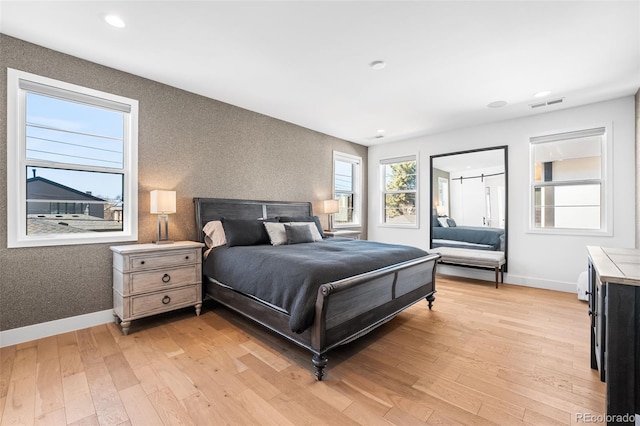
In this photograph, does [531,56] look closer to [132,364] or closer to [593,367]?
[593,367]

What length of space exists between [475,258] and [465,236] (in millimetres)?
734

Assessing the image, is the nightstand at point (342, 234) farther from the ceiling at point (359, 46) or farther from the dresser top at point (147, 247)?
the dresser top at point (147, 247)

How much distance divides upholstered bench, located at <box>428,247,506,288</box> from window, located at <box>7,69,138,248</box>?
15.0 feet

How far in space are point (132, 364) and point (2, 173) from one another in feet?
6.55

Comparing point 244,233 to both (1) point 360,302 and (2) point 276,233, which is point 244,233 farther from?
(1) point 360,302

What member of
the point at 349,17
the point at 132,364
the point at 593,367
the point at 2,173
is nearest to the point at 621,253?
the point at 593,367

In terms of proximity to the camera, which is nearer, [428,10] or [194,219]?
[428,10]

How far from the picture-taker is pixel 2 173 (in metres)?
2.38

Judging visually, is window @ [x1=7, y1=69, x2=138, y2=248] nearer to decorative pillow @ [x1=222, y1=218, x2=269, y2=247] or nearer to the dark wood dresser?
decorative pillow @ [x1=222, y1=218, x2=269, y2=247]

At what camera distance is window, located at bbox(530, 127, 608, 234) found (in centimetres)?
390

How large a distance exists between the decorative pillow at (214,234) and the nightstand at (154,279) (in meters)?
Answer: 0.27

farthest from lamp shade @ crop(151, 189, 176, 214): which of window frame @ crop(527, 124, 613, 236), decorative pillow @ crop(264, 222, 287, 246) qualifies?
window frame @ crop(527, 124, 613, 236)

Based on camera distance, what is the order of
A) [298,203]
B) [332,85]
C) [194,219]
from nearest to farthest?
1. [332,85]
2. [194,219]
3. [298,203]

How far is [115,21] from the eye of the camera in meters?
2.22
